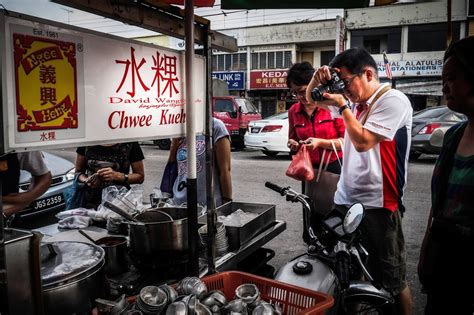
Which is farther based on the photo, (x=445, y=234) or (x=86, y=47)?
(x=445, y=234)

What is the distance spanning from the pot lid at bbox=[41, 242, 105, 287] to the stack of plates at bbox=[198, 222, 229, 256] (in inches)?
24.3

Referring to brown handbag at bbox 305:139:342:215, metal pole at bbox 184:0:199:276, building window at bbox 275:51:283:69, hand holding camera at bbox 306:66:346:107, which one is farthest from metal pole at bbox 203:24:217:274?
building window at bbox 275:51:283:69

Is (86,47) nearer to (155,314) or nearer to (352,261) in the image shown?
(155,314)

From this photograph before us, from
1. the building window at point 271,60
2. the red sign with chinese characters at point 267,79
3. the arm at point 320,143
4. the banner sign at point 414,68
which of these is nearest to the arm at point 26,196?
the arm at point 320,143

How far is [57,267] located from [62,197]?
3.65 m

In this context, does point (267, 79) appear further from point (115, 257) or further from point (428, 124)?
point (115, 257)

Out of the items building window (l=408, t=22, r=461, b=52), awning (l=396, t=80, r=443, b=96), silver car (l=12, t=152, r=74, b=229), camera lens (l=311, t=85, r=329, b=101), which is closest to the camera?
camera lens (l=311, t=85, r=329, b=101)

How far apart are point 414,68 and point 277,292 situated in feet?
75.8

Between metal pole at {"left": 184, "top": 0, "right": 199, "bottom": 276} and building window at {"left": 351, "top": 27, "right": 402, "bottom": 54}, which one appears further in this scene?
building window at {"left": 351, "top": 27, "right": 402, "bottom": 54}

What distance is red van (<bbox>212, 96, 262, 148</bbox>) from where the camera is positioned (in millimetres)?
13469

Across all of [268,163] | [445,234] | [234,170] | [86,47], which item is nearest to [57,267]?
[86,47]

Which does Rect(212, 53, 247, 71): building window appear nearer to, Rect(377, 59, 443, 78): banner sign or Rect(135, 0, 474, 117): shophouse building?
Rect(135, 0, 474, 117): shophouse building

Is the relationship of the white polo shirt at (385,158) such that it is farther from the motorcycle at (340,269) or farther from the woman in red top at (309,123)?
the woman in red top at (309,123)

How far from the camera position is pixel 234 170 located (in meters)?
9.48
